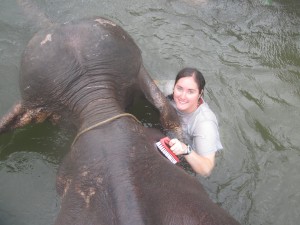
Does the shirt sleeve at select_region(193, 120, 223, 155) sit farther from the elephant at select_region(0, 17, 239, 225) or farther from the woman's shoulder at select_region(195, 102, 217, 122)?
the elephant at select_region(0, 17, 239, 225)

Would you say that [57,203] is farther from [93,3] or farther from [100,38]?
[93,3]

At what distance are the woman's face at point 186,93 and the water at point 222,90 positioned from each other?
16.1 inches

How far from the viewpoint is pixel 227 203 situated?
4934mm

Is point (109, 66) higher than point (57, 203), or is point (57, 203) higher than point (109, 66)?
point (109, 66)

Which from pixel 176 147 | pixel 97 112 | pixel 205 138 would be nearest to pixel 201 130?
pixel 205 138

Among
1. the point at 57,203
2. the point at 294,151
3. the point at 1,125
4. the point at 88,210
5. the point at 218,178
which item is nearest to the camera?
the point at 88,210

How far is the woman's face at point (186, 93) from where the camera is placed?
14.9 ft

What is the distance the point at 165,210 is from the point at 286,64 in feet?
14.1

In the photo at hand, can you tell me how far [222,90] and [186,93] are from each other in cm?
171

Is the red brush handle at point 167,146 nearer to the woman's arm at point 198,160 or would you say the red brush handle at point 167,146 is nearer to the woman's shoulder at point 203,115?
the woman's arm at point 198,160

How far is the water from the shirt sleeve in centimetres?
61

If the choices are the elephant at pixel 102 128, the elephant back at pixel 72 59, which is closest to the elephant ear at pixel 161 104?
the elephant at pixel 102 128

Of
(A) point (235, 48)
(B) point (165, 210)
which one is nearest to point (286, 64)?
(A) point (235, 48)

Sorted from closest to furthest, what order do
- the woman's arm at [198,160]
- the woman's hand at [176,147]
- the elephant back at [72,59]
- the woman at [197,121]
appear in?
the elephant back at [72,59] → the woman's hand at [176,147] → the woman's arm at [198,160] → the woman at [197,121]
